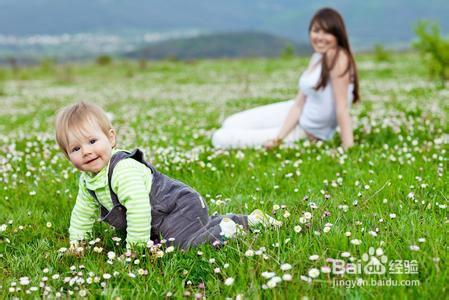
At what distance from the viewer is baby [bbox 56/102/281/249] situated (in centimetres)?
466

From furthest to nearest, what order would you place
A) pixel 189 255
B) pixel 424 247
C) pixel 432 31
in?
pixel 432 31
pixel 189 255
pixel 424 247

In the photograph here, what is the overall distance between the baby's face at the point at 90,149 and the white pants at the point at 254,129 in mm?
4679

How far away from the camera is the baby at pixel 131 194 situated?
4660 millimetres

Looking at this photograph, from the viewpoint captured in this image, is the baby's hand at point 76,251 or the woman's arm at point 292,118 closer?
the baby's hand at point 76,251

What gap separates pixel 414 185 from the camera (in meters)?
6.07

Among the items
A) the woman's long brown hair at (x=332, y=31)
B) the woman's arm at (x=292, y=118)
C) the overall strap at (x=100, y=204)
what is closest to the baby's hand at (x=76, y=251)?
the overall strap at (x=100, y=204)

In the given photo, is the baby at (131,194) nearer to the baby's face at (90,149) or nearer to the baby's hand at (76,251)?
the baby's face at (90,149)

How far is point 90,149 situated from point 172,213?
102 cm

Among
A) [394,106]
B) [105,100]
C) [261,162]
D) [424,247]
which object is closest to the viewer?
[424,247]

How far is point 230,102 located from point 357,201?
13.3 metres

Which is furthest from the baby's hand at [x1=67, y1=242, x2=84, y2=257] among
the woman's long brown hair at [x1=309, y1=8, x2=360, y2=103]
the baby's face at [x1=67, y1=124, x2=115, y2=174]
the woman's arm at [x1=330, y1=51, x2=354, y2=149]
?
the woman's long brown hair at [x1=309, y1=8, x2=360, y2=103]

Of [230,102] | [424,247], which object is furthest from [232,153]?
[230,102]

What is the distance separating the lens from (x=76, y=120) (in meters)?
4.65

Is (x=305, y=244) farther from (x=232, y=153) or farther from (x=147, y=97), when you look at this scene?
(x=147, y=97)
